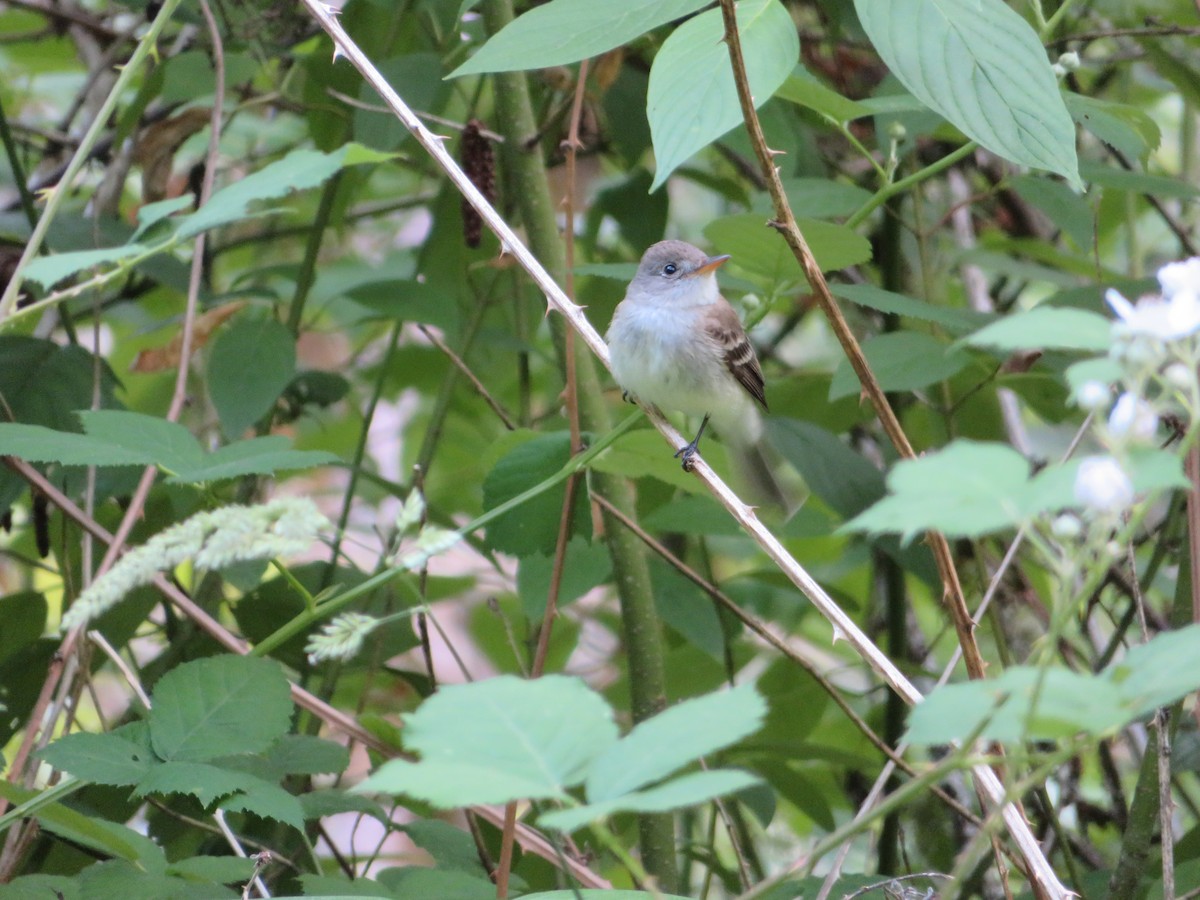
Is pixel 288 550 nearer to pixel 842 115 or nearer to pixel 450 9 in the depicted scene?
pixel 842 115

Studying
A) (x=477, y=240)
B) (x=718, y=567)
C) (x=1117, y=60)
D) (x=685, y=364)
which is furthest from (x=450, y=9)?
(x=718, y=567)

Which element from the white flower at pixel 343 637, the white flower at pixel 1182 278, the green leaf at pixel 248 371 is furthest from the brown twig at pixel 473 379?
the white flower at pixel 1182 278

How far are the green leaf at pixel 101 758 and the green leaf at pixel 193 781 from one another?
0.03 m

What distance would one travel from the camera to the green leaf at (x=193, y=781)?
1.88 metres

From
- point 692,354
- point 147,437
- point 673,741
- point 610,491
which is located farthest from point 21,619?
point 673,741

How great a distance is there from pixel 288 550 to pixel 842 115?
1.42 m

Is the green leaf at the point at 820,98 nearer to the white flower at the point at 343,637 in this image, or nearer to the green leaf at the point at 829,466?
the green leaf at the point at 829,466

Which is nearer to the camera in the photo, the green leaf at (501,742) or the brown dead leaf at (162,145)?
the green leaf at (501,742)

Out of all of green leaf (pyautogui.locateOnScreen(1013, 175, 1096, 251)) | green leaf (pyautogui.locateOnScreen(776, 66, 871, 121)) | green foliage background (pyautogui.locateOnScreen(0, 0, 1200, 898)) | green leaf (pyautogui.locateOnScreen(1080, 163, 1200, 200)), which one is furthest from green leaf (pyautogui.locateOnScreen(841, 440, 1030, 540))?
green leaf (pyautogui.locateOnScreen(1013, 175, 1096, 251))

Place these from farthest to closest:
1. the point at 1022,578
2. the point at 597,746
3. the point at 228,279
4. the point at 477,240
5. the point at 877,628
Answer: the point at 228,279 < the point at 877,628 < the point at 1022,578 < the point at 477,240 < the point at 597,746

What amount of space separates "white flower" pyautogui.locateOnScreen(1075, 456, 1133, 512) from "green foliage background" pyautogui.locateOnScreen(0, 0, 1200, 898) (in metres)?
0.02

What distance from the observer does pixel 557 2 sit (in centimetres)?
198

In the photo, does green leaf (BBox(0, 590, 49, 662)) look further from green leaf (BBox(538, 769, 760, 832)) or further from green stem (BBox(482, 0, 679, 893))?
green leaf (BBox(538, 769, 760, 832))

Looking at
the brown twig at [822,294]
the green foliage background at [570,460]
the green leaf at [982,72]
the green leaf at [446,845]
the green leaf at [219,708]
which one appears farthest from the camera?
the green leaf at [446,845]
